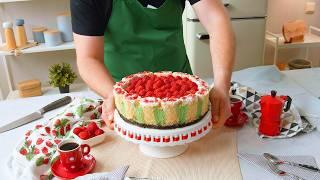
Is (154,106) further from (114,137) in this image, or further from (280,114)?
(280,114)

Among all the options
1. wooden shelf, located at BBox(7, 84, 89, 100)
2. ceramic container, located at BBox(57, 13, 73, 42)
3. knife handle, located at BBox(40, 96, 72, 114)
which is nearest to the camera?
knife handle, located at BBox(40, 96, 72, 114)

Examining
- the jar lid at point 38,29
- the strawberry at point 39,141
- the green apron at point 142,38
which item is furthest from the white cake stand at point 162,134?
the jar lid at point 38,29

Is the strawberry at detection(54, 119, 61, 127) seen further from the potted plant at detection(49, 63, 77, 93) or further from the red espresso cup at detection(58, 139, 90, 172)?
the potted plant at detection(49, 63, 77, 93)

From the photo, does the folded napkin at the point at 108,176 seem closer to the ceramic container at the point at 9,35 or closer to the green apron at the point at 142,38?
the green apron at the point at 142,38

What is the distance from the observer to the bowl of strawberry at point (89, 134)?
965 mm

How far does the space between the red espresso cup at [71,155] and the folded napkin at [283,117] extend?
53 cm

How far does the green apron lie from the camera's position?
1.20 m

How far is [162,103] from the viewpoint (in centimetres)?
82

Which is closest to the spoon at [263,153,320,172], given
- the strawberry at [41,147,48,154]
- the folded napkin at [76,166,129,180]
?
the folded napkin at [76,166,129,180]

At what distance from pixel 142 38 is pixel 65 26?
4.12 feet

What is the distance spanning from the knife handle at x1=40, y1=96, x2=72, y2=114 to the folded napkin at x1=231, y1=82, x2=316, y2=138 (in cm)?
61

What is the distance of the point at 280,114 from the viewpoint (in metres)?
1.00

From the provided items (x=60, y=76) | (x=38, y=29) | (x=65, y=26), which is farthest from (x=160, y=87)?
(x=38, y=29)

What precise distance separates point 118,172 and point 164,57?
1.94ft
